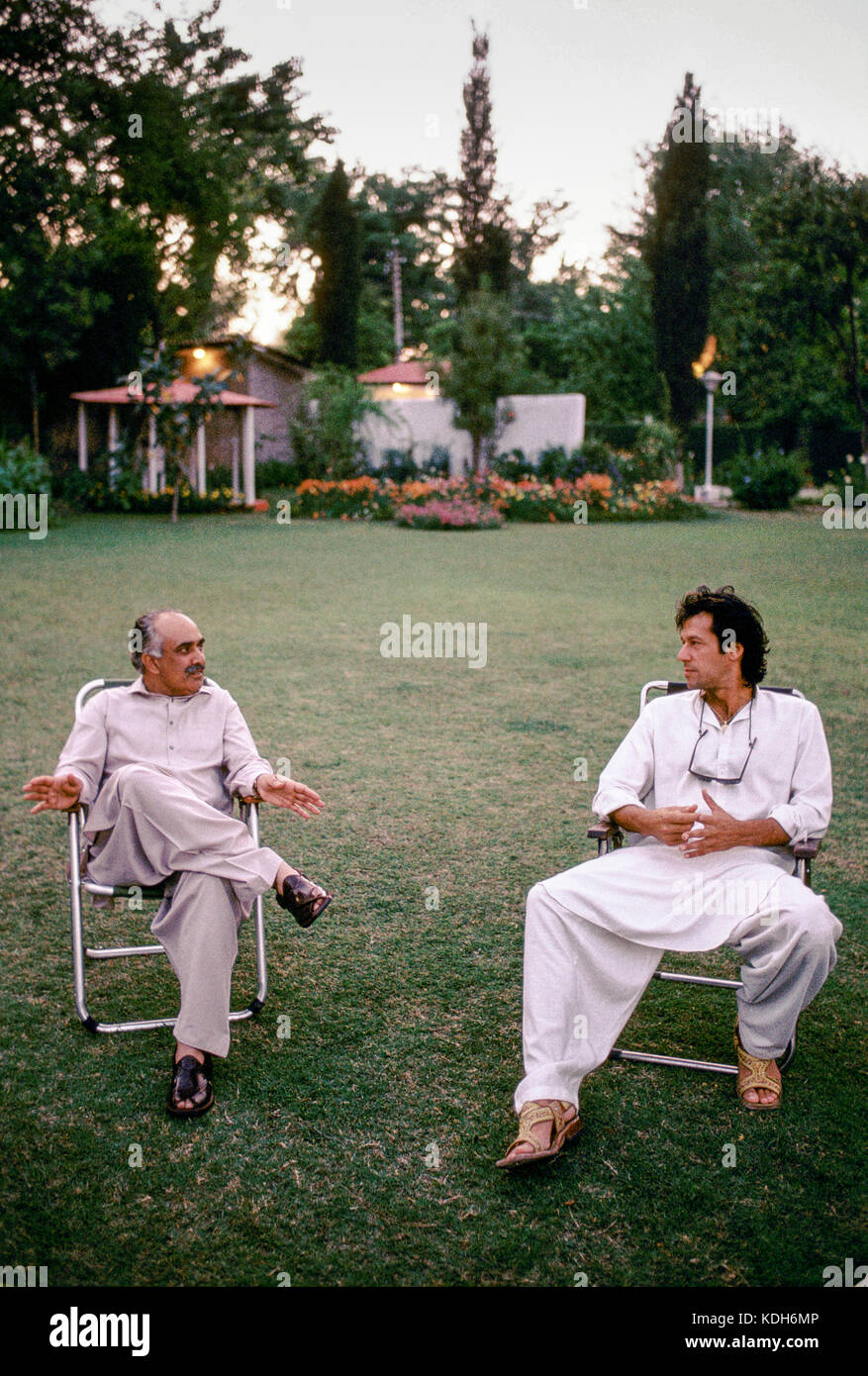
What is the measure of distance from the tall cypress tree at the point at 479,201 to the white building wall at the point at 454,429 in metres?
8.61

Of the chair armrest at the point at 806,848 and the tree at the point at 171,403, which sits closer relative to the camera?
the chair armrest at the point at 806,848

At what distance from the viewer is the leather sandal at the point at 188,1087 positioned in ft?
9.45

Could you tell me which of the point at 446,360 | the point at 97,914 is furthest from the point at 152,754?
the point at 446,360

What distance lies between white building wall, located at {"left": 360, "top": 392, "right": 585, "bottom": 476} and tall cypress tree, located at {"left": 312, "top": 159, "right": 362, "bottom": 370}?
688 centimetres

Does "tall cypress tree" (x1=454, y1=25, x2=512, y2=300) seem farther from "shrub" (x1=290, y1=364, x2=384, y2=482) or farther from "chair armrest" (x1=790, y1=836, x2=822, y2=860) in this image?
"chair armrest" (x1=790, y1=836, x2=822, y2=860)

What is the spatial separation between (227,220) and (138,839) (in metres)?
31.5

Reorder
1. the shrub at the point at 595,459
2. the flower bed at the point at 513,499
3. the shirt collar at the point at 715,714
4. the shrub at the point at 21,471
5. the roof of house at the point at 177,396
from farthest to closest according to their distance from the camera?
the shrub at the point at 595,459 < the roof of house at the point at 177,396 < the flower bed at the point at 513,499 < the shrub at the point at 21,471 < the shirt collar at the point at 715,714

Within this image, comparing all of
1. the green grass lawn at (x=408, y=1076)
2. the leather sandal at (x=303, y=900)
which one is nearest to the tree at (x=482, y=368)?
the green grass lawn at (x=408, y=1076)

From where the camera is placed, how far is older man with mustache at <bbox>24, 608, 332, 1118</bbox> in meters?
2.99

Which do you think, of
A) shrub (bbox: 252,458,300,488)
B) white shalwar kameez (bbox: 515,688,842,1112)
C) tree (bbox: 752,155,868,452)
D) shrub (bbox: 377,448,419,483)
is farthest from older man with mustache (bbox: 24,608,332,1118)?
shrub (bbox: 252,458,300,488)

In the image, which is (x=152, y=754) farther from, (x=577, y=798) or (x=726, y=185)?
(x=726, y=185)

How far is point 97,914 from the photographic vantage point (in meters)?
4.18

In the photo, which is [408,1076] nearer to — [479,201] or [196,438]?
[196,438]

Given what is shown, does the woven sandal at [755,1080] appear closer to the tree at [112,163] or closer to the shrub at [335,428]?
the tree at [112,163]
